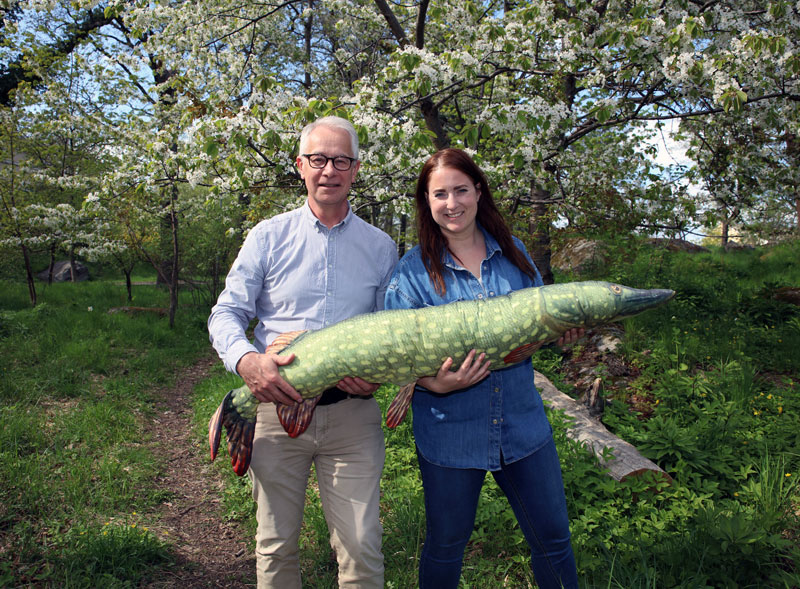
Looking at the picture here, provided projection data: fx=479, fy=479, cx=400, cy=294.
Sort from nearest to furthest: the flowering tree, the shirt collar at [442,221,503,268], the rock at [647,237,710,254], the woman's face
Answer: the woman's face → the shirt collar at [442,221,503,268] → the flowering tree → the rock at [647,237,710,254]

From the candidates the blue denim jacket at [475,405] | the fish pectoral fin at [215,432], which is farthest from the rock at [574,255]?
the fish pectoral fin at [215,432]

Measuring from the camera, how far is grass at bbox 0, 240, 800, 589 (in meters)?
2.94

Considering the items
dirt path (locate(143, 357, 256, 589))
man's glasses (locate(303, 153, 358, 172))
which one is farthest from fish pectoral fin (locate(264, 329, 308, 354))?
dirt path (locate(143, 357, 256, 589))

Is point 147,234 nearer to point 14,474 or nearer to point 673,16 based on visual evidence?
point 14,474

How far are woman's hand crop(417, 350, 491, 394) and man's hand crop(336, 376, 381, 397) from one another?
0.34 m

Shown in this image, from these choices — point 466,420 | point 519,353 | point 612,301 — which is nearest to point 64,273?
point 466,420

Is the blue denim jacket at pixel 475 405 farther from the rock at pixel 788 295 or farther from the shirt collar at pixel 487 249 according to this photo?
the rock at pixel 788 295

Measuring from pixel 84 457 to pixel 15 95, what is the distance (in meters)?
12.5

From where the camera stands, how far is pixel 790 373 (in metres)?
5.69

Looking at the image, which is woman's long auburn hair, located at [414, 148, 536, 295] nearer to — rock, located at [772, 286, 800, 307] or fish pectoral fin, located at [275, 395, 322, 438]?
fish pectoral fin, located at [275, 395, 322, 438]

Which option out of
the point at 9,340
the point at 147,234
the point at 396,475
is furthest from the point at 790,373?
the point at 147,234

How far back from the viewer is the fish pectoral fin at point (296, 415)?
2261 mm

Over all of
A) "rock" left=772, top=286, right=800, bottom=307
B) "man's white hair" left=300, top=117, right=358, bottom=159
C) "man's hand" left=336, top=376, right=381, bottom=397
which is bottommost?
"rock" left=772, top=286, right=800, bottom=307

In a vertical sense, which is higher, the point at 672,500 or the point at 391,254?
the point at 391,254
